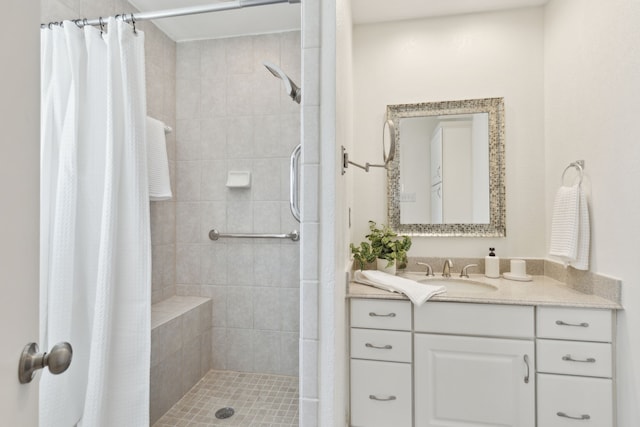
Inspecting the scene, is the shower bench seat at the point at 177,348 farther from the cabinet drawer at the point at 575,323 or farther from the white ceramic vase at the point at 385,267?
the cabinet drawer at the point at 575,323

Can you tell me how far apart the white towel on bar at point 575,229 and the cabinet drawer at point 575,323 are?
0.84 ft

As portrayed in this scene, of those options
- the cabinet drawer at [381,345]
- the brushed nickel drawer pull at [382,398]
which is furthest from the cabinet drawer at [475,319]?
the brushed nickel drawer pull at [382,398]

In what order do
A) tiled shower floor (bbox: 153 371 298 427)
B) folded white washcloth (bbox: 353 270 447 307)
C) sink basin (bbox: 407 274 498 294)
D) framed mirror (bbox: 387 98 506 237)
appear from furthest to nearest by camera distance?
framed mirror (bbox: 387 98 506 237) < sink basin (bbox: 407 274 498 294) < tiled shower floor (bbox: 153 371 298 427) < folded white washcloth (bbox: 353 270 447 307)

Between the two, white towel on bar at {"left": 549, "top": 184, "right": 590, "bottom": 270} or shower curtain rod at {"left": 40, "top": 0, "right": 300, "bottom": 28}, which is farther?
white towel on bar at {"left": 549, "top": 184, "right": 590, "bottom": 270}

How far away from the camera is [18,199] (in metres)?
0.49

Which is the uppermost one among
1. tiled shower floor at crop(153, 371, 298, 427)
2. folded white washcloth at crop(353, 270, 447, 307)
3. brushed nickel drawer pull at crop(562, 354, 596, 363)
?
folded white washcloth at crop(353, 270, 447, 307)

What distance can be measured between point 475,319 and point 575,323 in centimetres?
41

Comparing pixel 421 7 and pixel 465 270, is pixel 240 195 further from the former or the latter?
pixel 421 7

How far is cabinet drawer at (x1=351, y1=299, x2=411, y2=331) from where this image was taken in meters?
1.57

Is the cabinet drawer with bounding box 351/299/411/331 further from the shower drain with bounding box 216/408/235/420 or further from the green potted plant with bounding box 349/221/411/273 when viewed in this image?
the shower drain with bounding box 216/408/235/420

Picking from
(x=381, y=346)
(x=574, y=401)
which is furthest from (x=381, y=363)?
(x=574, y=401)

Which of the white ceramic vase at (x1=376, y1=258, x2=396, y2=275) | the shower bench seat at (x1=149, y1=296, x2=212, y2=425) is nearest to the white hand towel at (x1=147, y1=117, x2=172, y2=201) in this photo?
the shower bench seat at (x1=149, y1=296, x2=212, y2=425)

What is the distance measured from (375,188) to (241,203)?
951 millimetres

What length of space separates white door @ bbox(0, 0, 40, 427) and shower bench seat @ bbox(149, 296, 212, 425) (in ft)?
4.33
